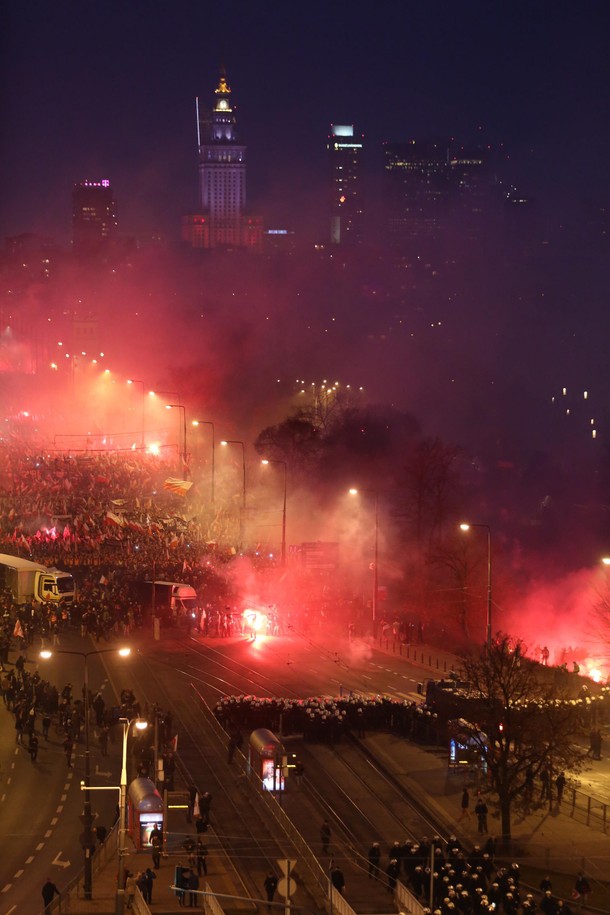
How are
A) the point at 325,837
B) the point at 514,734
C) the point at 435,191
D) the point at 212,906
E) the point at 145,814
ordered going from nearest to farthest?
the point at 212,906 → the point at 145,814 → the point at 325,837 → the point at 514,734 → the point at 435,191

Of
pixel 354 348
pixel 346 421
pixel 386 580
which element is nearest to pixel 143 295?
pixel 354 348

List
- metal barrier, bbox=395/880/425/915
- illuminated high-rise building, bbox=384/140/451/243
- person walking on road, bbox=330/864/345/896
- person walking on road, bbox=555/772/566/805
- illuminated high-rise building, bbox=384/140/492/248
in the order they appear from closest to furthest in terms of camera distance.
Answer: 1. metal barrier, bbox=395/880/425/915
2. person walking on road, bbox=330/864/345/896
3. person walking on road, bbox=555/772/566/805
4. illuminated high-rise building, bbox=384/140/492/248
5. illuminated high-rise building, bbox=384/140/451/243

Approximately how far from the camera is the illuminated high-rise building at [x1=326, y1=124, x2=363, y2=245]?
499 feet

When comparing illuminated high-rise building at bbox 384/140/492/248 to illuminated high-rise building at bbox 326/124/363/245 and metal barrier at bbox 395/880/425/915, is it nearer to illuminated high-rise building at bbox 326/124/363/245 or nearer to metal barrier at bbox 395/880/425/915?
illuminated high-rise building at bbox 326/124/363/245

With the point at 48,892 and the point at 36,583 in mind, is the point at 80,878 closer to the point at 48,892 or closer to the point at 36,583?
the point at 48,892

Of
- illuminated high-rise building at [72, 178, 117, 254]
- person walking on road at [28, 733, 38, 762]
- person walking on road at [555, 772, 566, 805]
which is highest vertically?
illuminated high-rise building at [72, 178, 117, 254]

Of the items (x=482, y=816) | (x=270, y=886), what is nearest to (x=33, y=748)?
(x=270, y=886)

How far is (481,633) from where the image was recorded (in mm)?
38812

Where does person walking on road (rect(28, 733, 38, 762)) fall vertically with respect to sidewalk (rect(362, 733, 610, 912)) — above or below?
above

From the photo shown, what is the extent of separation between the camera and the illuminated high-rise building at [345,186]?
5984 inches

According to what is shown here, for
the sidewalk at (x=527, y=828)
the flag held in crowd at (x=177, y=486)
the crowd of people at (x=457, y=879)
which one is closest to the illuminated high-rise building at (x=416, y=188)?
the flag held in crowd at (x=177, y=486)

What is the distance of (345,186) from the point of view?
176000 millimetres

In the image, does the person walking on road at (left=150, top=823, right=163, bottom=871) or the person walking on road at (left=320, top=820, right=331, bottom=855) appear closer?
the person walking on road at (left=150, top=823, right=163, bottom=871)

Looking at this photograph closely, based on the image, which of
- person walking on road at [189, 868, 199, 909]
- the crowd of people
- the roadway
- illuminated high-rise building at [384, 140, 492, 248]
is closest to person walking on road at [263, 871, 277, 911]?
person walking on road at [189, 868, 199, 909]
